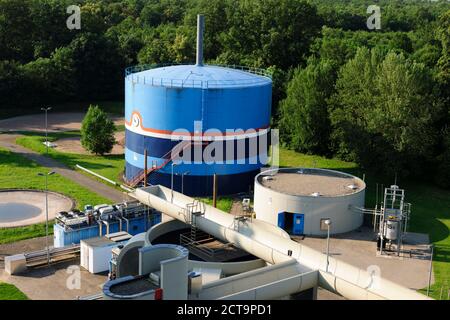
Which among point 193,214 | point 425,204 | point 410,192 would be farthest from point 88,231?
point 410,192

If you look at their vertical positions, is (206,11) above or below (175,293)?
above

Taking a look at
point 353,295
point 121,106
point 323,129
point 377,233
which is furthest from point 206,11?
point 353,295

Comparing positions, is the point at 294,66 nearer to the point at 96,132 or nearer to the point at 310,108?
the point at 310,108

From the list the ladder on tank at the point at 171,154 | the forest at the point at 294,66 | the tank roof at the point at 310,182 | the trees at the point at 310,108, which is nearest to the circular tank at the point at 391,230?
the tank roof at the point at 310,182

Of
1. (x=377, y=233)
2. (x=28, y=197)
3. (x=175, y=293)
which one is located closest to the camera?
(x=175, y=293)

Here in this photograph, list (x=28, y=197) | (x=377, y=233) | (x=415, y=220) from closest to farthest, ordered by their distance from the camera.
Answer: (x=377, y=233) → (x=415, y=220) → (x=28, y=197)

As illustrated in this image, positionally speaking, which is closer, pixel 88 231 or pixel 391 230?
pixel 88 231
